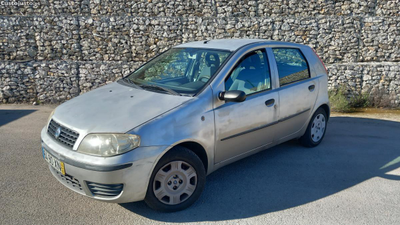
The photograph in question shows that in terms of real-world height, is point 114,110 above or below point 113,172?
above

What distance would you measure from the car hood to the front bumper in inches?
10.8

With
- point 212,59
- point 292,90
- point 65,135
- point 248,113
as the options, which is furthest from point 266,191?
point 65,135

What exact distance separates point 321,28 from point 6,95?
29.5ft

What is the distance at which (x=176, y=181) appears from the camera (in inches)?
145

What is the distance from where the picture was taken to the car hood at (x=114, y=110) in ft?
11.3

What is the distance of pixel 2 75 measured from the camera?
30.8ft

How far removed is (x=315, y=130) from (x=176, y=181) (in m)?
3.09

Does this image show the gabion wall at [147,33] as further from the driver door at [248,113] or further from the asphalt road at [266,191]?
the driver door at [248,113]

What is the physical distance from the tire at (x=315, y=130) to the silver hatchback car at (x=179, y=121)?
8.4 inches

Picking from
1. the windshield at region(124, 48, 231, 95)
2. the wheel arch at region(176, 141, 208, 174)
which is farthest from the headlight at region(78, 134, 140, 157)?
the windshield at region(124, 48, 231, 95)

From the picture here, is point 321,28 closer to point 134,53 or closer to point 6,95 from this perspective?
point 134,53

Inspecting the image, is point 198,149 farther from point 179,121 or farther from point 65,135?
point 65,135

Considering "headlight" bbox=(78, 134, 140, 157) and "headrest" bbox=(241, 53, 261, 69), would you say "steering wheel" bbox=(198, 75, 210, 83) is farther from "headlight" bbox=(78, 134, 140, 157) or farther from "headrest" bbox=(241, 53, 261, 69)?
"headlight" bbox=(78, 134, 140, 157)

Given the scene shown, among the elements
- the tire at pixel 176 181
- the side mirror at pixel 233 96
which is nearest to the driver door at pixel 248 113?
the side mirror at pixel 233 96
